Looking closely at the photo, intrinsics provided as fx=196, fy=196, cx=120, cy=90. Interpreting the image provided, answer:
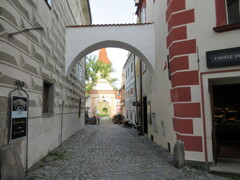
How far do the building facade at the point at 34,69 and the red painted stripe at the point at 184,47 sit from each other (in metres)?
3.88

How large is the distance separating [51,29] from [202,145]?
636cm

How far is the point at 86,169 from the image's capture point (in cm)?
525

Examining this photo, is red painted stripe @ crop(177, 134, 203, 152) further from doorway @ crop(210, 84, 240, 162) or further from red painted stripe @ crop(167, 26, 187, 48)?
doorway @ crop(210, 84, 240, 162)

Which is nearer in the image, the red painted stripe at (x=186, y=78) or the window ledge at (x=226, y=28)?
the window ledge at (x=226, y=28)

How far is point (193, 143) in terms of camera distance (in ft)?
17.5

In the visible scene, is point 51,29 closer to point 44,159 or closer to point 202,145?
point 44,159

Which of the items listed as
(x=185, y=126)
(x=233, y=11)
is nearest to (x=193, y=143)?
(x=185, y=126)

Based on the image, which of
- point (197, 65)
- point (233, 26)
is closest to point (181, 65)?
point (197, 65)

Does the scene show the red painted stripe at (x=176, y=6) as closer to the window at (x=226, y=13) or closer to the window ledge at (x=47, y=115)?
the window at (x=226, y=13)

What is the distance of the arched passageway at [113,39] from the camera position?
924 cm

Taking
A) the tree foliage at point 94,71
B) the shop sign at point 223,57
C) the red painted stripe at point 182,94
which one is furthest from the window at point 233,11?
the tree foliage at point 94,71

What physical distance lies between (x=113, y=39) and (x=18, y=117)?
6.02 m

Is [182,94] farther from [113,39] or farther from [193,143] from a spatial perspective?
[113,39]

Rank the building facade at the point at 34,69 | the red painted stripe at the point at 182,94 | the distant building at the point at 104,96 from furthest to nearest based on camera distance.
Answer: the distant building at the point at 104,96
the red painted stripe at the point at 182,94
the building facade at the point at 34,69
